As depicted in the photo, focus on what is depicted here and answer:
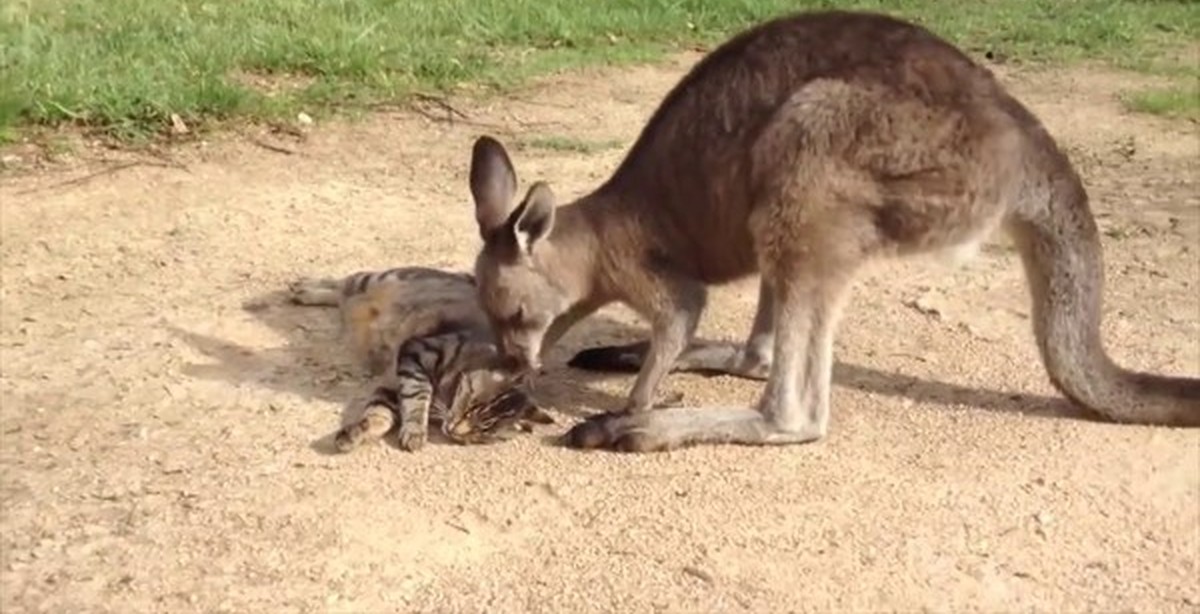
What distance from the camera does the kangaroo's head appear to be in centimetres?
465

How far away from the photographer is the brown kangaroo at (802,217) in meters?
4.29

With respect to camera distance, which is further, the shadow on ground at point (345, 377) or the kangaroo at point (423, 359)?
the shadow on ground at point (345, 377)

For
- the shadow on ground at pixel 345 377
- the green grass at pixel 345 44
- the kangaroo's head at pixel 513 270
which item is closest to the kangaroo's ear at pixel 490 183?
the kangaroo's head at pixel 513 270

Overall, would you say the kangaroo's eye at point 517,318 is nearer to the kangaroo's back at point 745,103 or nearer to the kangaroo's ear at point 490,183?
the kangaroo's ear at point 490,183

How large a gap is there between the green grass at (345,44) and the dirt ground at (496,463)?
765mm

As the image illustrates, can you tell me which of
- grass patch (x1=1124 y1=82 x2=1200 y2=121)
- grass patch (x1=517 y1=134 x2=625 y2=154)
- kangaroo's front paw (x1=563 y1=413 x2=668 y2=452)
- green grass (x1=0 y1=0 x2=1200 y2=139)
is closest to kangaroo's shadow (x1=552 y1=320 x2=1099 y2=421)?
kangaroo's front paw (x1=563 y1=413 x2=668 y2=452)

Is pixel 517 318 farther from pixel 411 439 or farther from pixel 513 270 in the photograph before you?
pixel 411 439

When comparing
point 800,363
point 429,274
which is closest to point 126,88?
point 429,274

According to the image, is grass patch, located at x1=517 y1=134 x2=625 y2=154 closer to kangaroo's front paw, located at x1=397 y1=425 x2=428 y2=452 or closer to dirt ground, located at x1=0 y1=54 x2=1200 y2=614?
dirt ground, located at x1=0 y1=54 x2=1200 y2=614

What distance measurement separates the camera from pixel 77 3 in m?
8.34

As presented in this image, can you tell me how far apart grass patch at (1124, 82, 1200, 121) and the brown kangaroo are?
366 cm

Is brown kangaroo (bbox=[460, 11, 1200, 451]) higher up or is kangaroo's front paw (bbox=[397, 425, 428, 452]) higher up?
brown kangaroo (bbox=[460, 11, 1200, 451])

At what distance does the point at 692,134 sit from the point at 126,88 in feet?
10.4

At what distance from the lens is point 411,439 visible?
4.34 m
